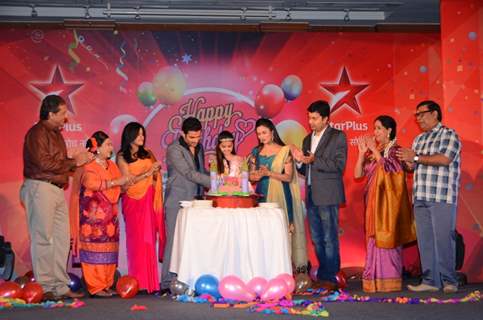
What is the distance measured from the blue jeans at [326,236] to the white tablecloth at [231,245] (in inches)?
35.7

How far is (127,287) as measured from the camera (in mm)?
5930

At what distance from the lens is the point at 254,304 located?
5.09m

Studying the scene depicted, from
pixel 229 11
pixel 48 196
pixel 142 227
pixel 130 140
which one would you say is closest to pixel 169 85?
pixel 229 11

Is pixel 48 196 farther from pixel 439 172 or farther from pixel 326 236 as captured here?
pixel 439 172

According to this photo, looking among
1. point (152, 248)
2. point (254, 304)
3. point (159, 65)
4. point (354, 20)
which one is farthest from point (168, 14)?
point (254, 304)

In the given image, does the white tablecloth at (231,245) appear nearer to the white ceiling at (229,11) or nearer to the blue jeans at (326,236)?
the blue jeans at (326,236)

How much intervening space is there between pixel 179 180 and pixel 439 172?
2297 mm

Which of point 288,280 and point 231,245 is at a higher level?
point 231,245

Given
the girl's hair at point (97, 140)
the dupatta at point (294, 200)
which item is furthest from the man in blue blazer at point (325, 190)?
the girl's hair at point (97, 140)

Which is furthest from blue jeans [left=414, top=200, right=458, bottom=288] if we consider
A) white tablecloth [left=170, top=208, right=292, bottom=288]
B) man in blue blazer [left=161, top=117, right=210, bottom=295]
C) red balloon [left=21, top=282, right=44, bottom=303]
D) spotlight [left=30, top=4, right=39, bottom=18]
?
spotlight [left=30, top=4, right=39, bottom=18]

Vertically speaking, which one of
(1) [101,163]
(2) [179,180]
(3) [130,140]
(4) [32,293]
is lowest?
(4) [32,293]

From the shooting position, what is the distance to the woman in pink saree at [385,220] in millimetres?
6156

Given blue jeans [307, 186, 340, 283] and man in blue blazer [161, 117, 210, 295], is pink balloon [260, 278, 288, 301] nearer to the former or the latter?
blue jeans [307, 186, 340, 283]

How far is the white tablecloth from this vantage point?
5359mm
